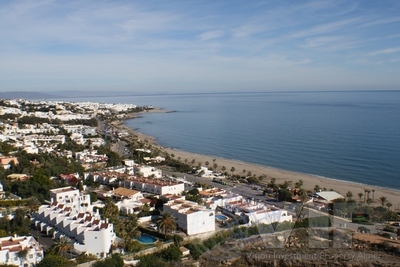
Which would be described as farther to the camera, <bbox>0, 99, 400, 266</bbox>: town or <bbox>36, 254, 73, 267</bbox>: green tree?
<bbox>0, 99, 400, 266</bbox>: town

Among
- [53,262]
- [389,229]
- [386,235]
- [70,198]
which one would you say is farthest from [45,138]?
[386,235]

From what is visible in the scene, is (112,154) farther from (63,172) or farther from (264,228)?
(264,228)

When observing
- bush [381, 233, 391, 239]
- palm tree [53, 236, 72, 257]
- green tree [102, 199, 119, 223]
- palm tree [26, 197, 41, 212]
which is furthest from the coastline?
palm tree [53, 236, 72, 257]

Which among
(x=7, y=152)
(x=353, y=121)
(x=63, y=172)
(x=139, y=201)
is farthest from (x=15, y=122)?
(x=353, y=121)

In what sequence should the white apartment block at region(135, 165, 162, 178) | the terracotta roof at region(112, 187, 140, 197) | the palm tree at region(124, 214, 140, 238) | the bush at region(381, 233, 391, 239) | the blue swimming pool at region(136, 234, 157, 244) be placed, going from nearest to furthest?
1. the palm tree at region(124, 214, 140, 238)
2. the blue swimming pool at region(136, 234, 157, 244)
3. the bush at region(381, 233, 391, 239)
4. the terracotta roof at region(112, 187, 140, 197)
5. the white apartment block at region(135, 165, 162, 178)

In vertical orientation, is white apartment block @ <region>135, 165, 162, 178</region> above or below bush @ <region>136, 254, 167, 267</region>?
below

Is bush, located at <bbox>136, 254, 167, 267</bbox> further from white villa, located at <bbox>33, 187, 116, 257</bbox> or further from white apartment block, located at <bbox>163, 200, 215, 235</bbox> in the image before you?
white apartment block, located at <bbox>163, 200, 215, 235</bbox>
